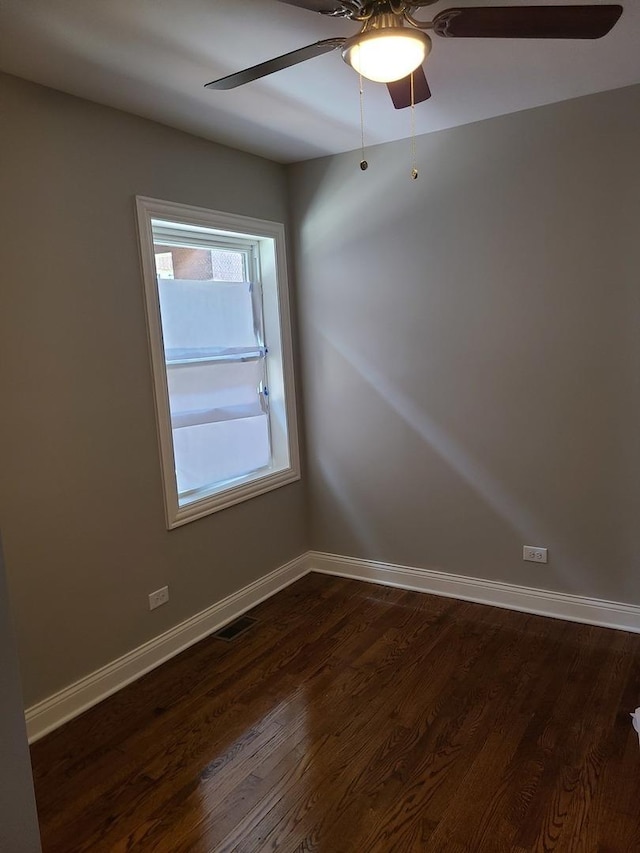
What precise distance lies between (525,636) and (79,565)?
7.06 ft

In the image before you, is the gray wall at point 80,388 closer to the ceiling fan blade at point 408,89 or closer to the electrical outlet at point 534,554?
the ceiling fan blade at point 408,89

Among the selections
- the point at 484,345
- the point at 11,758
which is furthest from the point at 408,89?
the point at 11,758

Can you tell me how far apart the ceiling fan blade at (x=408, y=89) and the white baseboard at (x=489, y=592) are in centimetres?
245

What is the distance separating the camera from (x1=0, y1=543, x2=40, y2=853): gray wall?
1294 mm

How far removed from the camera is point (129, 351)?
276 centimetres

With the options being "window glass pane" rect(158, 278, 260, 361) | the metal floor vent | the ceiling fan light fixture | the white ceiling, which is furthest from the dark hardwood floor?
the white ceiling

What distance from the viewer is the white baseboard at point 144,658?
2.46 meters

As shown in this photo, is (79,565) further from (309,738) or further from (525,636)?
(525,636)

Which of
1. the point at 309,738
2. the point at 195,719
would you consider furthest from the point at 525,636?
the point at 195,719

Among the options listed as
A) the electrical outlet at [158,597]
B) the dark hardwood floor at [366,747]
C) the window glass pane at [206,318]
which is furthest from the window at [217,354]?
the dark hardwood floor at [366,747]

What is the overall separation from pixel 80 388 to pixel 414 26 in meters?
1.82

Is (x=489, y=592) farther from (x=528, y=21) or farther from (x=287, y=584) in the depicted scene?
(x=528, y=21)

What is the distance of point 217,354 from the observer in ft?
11.1

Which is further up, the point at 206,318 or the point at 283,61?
the point at 283,61
